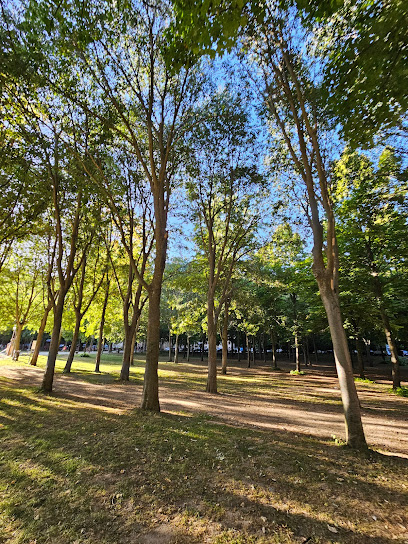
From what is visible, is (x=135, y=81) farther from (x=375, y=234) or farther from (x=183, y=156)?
(x=375, y=234)

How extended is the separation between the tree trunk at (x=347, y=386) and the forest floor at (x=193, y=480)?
0.33 meters

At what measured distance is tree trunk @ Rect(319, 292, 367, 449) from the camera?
560 cm

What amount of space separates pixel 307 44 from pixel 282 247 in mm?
10446

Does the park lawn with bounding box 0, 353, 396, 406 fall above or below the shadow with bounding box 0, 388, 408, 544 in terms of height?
below

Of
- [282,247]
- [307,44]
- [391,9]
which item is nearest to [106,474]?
[391,9]

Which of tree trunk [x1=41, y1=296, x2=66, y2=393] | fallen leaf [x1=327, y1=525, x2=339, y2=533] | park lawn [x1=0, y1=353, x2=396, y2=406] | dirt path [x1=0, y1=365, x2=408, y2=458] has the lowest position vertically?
park lawn [x1=0, y1=353, x2=396, y2=406]

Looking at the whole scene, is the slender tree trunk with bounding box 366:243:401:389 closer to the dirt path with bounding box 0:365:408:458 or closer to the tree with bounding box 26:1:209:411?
the dirt path with bounding box 0:365:408:458

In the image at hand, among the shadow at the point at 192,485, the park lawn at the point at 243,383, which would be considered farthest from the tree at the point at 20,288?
the shadow at the point at 192,485

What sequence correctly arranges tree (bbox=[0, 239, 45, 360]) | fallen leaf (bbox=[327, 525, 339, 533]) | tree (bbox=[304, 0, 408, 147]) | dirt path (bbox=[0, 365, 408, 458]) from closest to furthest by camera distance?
1. fallen leaf (bbox=[327, 525, 339, 533])
2. tree (bbox=[304, 0, 408, 147])
3. dirt path (bbox=[0, 365, 408, 458])
4. tree (bbox=[0, 239, 45, 360])

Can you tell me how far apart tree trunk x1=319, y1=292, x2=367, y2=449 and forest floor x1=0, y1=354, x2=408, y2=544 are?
332mm

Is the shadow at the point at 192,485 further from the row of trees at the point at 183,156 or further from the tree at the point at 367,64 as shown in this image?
the tree at the point at 367,64

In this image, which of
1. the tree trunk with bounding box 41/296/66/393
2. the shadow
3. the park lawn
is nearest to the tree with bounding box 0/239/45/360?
the park lawn

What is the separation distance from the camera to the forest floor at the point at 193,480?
3.07 m

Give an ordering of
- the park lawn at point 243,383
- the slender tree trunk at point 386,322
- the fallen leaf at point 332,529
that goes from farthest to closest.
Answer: the slender tree trunk at point 386,322
the park lawn at point 243,383
the fallen leaf at point 332,529
